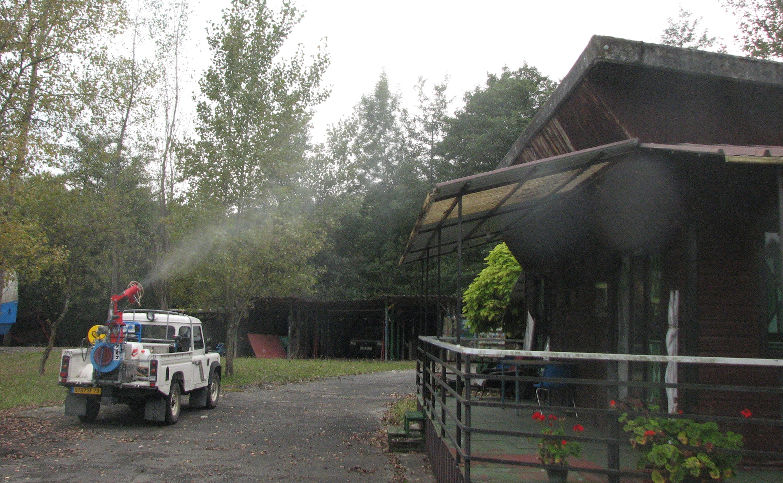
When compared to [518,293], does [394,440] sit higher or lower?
lower

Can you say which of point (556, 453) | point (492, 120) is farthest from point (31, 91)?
point (492, 120)

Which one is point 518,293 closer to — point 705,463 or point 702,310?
point 702,310

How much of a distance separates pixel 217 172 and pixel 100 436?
10.6 m

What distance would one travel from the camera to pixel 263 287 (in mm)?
20500

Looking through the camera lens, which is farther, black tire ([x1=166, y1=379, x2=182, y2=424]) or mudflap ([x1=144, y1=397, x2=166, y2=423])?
black tire ([x1=166, y1=379, x2=182, y2=424])

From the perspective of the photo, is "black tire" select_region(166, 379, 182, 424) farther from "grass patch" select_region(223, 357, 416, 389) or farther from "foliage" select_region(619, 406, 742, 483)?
"foliage" select_region(619, 406, 742, 483)

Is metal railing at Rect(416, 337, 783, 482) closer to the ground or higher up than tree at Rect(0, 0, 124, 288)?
closer to the ground

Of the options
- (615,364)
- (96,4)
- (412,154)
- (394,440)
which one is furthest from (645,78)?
(412,154)

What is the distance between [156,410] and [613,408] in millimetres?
8315

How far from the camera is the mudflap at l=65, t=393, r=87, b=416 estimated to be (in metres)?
10.9

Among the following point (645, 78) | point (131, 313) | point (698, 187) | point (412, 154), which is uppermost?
point (412, 154)

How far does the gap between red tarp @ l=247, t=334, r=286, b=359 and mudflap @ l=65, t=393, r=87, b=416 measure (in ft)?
67.4

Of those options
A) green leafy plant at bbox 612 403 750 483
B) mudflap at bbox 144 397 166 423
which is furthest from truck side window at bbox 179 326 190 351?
green leafy plant at bbox 612 403 750 483

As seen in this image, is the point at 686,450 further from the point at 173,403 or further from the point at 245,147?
the point at 245,147
